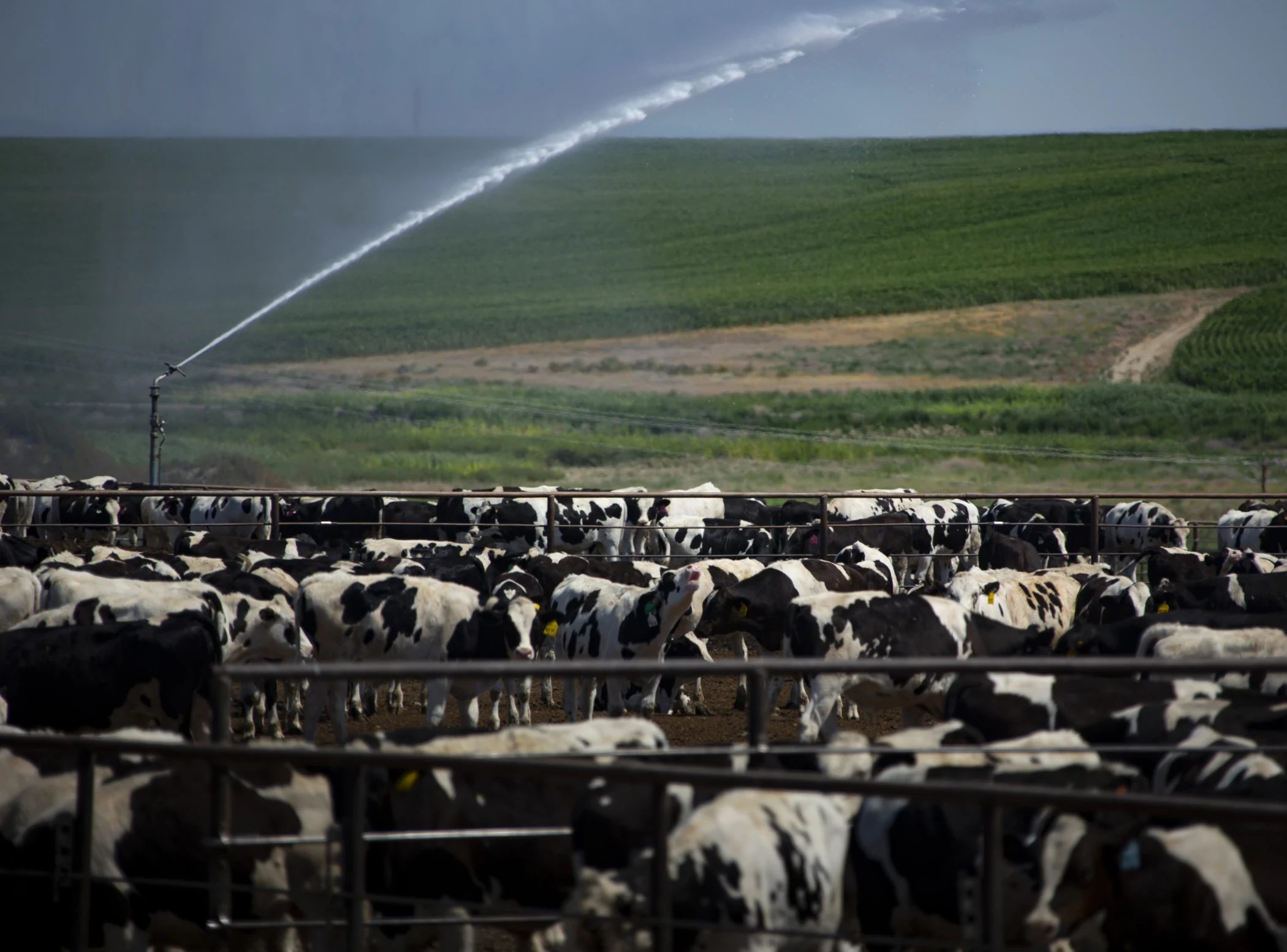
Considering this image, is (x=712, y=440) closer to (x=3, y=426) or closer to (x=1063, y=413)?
(x=1063, y=413)

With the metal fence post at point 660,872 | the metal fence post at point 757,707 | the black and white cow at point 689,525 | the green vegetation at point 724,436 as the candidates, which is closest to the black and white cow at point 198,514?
the black and white cow at point 689,525

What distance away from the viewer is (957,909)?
17.4 ft

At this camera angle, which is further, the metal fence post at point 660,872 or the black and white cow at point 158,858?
the black and white cow at point 158,858

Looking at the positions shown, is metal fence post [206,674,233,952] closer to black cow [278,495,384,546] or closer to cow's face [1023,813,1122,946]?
cow's face [1023,813,1122,946]

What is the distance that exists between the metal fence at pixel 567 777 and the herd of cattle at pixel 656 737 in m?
0.12

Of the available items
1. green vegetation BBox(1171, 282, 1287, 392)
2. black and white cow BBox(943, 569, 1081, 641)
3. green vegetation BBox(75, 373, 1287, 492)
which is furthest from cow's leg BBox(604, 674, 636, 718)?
green vegetation BBox(1171, 282, 1287, 392)

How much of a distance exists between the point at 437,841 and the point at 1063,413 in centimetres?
5817

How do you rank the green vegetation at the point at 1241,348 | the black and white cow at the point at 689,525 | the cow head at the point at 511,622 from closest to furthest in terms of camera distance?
the cow head at the point at 511,622, the black and white cow at the point at 689,525, the green vegetation at the point at 1241,348

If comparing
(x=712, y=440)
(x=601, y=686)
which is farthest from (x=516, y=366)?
(x=601, y=686)

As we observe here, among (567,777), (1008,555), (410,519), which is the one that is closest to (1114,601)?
(1008,555)

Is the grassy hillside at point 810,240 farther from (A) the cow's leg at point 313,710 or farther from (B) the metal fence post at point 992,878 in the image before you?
(B) the metal fence post at point 992,878

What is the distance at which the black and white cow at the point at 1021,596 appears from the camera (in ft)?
44.3

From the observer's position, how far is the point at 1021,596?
13.9m

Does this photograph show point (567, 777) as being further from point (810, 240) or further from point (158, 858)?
point (810, 240)
